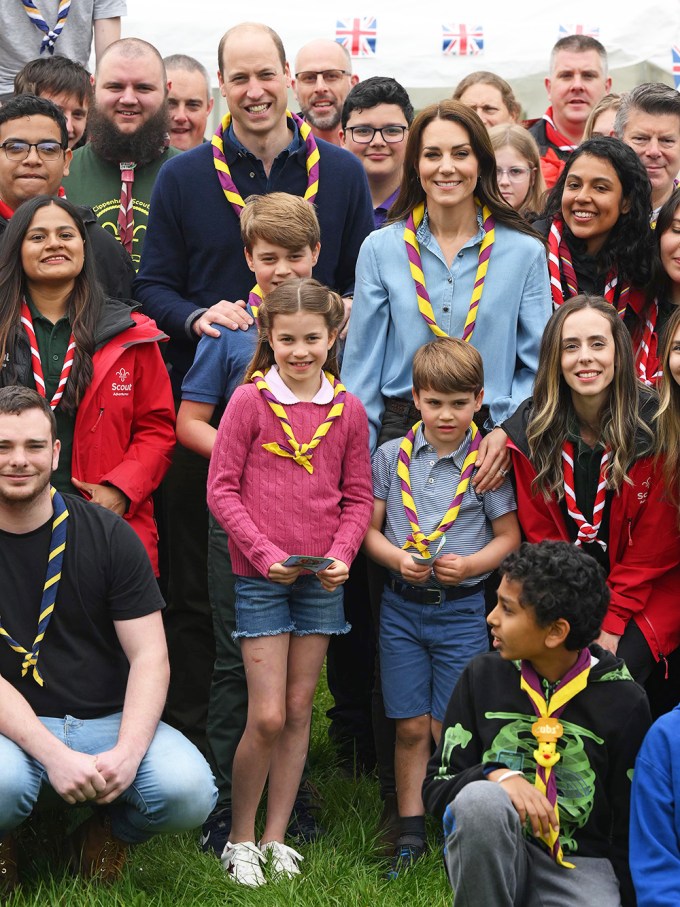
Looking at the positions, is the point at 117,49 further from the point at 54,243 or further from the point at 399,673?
the point at 399,673

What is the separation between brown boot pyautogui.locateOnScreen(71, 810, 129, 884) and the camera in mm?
4969

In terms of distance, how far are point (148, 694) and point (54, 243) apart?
182 centimetres

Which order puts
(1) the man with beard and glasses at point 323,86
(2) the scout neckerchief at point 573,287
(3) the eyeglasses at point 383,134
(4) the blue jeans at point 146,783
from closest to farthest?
1. (4) the blue jeans at point 146,783
2. (2) the scout neckerchief at point 573,287
3. (3) the eyeglasses at point 383,134
4. (1) the man with beard and glasses at point 323,86

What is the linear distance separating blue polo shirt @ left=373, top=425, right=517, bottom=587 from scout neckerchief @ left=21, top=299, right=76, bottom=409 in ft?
4.35

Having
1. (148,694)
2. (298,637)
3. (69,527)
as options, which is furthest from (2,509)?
(298,637)

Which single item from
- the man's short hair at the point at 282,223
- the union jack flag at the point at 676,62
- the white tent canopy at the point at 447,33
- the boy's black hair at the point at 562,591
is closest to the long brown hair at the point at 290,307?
the man's short hair at the point at 282,223

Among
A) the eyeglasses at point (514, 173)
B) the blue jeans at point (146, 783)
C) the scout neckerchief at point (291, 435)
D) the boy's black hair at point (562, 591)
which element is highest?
the eyeglasses at point (514, 173)

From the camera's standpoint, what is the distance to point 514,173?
699 cm

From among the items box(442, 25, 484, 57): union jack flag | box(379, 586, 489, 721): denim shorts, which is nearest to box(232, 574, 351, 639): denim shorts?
box(379, 586, 489, 721): denim shorts

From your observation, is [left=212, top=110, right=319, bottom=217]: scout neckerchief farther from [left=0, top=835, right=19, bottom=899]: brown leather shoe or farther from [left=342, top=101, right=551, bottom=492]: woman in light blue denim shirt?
[left=0, top=835, right=19, bottom=899]: brown leather shoe

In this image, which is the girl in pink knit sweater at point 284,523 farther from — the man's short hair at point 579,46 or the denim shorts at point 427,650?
the man's short hair at point 579,46

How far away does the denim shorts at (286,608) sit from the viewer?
5.09 meters

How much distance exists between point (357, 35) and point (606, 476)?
6.98m

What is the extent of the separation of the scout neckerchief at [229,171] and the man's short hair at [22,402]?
→ 1.40 metres
